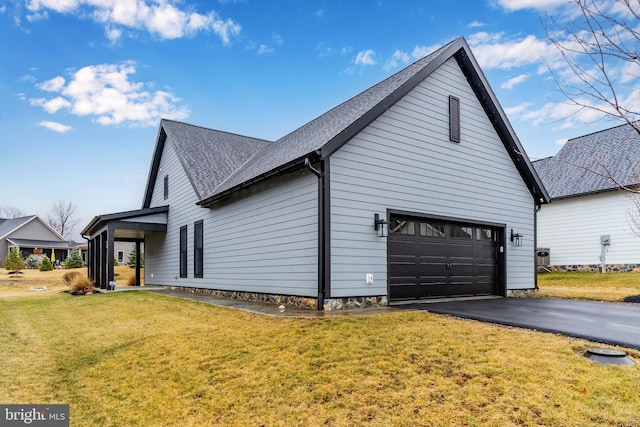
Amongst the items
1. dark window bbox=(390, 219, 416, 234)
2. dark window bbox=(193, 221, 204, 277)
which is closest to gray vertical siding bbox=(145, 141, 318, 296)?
dark window bbox=(193, 221, 204, 277)

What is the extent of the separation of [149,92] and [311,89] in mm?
7249

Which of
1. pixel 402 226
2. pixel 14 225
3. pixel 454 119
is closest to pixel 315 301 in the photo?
pixel 402 226

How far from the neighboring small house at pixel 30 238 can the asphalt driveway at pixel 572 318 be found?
46.0 meters

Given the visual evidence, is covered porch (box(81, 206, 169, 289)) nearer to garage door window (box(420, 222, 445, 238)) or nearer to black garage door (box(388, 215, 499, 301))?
black garage door (box(388, 215, 499, 301))

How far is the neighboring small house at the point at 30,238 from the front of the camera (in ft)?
135

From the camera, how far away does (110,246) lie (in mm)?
15531

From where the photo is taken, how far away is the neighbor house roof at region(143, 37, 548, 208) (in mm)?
8964

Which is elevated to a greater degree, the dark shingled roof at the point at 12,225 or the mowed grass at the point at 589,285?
the dark shingled roof at the point at 12,225

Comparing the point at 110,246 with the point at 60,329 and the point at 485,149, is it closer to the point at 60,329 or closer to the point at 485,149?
the point at 60,329

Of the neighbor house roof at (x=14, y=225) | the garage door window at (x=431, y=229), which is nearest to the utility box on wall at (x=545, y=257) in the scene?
the garage door window at (x=431, y=229)

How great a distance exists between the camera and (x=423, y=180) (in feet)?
33.3

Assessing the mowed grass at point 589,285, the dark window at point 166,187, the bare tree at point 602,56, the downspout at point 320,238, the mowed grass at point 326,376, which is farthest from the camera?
the dark window at point 166,187

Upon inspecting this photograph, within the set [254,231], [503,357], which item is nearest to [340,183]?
[254,231]

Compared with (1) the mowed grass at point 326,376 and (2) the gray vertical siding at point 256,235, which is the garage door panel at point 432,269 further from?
(2) the gray vertical siding at point 256,235
